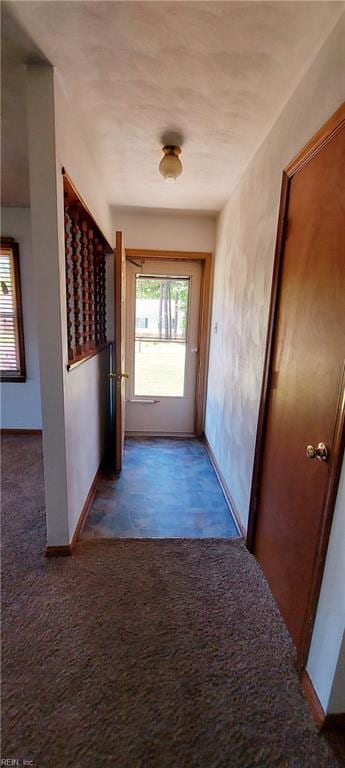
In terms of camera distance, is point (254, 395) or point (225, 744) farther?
point (254, 395)

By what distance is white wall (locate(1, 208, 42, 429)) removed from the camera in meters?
3.15

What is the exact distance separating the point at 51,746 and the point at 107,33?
2391mm

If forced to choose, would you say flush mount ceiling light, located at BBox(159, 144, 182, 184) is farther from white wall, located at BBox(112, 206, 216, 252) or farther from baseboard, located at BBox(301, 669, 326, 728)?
baseboard, located at BBox(301, 669, 326, 728)

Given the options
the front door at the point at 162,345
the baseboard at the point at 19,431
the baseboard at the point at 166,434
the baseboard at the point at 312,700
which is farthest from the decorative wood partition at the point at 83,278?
the baseboard at the point at 312,700

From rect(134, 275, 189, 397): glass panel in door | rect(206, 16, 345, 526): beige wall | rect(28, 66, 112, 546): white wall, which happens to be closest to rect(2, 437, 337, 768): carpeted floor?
rect(28, 66, 112, 546): white wall

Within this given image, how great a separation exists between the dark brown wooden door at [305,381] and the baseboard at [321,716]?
123mm

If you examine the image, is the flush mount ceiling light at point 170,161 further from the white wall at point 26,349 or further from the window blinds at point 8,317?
the window blinds at point 8,317

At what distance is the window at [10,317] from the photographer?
3.18 m

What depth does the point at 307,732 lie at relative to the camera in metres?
1.07

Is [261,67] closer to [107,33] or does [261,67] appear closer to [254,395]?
[107,33]

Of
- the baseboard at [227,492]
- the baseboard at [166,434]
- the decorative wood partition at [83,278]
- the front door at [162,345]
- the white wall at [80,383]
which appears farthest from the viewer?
the baseboard at [166,434]

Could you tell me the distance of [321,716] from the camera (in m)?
1.07

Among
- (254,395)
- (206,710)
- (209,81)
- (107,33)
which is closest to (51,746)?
(206,710)

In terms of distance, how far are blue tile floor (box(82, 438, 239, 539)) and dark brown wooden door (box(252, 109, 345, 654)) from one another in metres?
0.61
